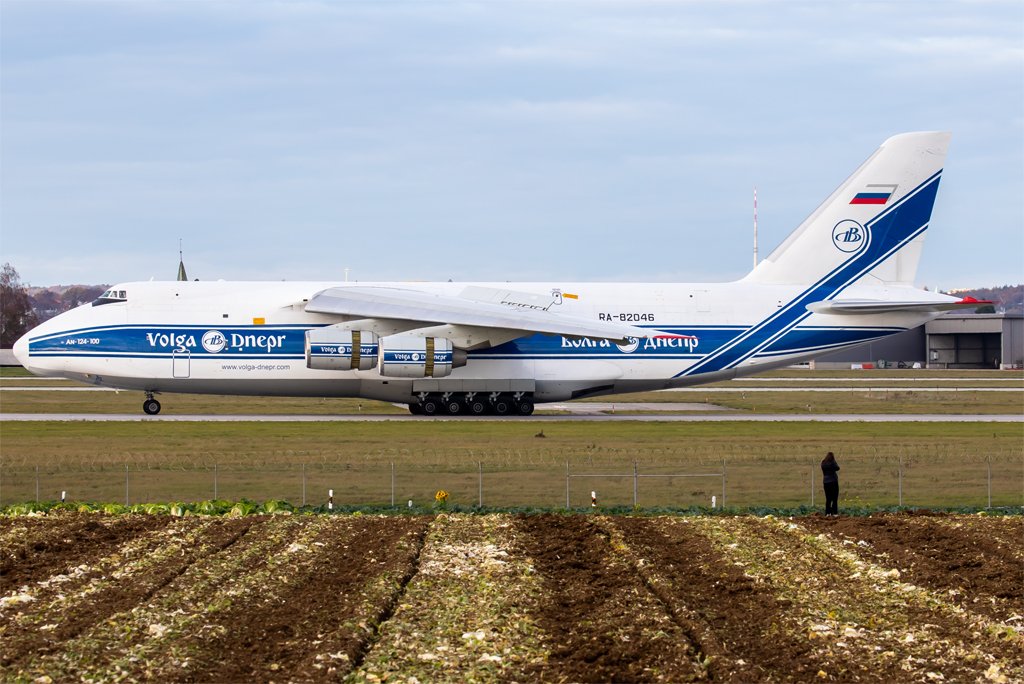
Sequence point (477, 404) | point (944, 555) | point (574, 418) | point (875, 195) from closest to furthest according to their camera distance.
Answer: point (944, 555) → point (574, 418) → point (477, 404) → point (875, 195)

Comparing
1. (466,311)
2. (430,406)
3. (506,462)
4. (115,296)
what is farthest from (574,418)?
(115,296)

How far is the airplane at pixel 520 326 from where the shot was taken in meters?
40.4

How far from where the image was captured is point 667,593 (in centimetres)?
1438

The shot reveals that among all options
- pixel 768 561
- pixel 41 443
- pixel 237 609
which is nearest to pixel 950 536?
pixel 768 561

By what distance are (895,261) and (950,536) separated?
2773 cm

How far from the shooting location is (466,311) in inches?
1587

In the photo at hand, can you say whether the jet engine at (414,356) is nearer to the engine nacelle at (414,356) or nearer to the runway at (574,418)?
the engine nacelle at (414,356)

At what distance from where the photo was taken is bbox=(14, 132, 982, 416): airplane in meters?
40.4

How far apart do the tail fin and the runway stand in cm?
520

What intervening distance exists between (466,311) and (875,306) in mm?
14989

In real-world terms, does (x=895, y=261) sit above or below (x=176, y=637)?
above

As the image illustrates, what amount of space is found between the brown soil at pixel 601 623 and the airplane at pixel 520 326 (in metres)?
21.4

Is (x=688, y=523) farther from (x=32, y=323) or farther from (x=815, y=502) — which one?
(x=32, y=323)

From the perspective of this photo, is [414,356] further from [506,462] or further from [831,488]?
[831,488]
